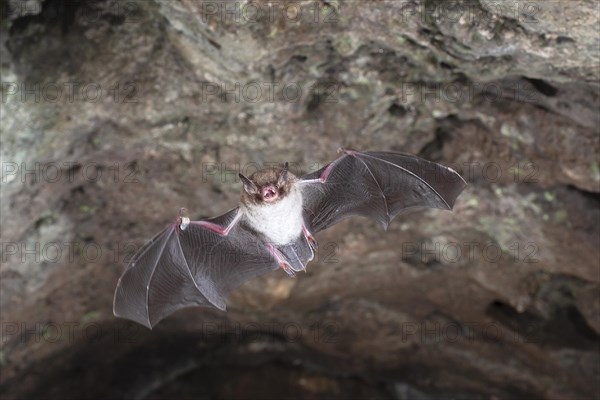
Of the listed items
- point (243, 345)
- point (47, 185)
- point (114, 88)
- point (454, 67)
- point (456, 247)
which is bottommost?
point (243, 345)

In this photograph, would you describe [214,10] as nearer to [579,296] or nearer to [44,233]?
[44,233]

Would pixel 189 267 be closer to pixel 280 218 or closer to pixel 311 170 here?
pixel 280 218

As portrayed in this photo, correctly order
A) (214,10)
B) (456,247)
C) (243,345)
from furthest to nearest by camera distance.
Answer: (243,345) → (456,247) → (214,10)

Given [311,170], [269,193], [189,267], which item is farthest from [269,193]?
[311,170]

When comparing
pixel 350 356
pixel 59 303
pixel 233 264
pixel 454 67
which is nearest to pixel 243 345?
pixel 350 356

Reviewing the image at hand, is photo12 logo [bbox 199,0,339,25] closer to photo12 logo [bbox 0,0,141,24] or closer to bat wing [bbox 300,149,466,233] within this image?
photo12 logo [bbox 0,0,141,24]

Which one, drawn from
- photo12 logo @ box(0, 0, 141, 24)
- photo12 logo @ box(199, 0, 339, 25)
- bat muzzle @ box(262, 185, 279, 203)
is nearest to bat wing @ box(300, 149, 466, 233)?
bat muzzle @ box(262, 185, 279, 203)
